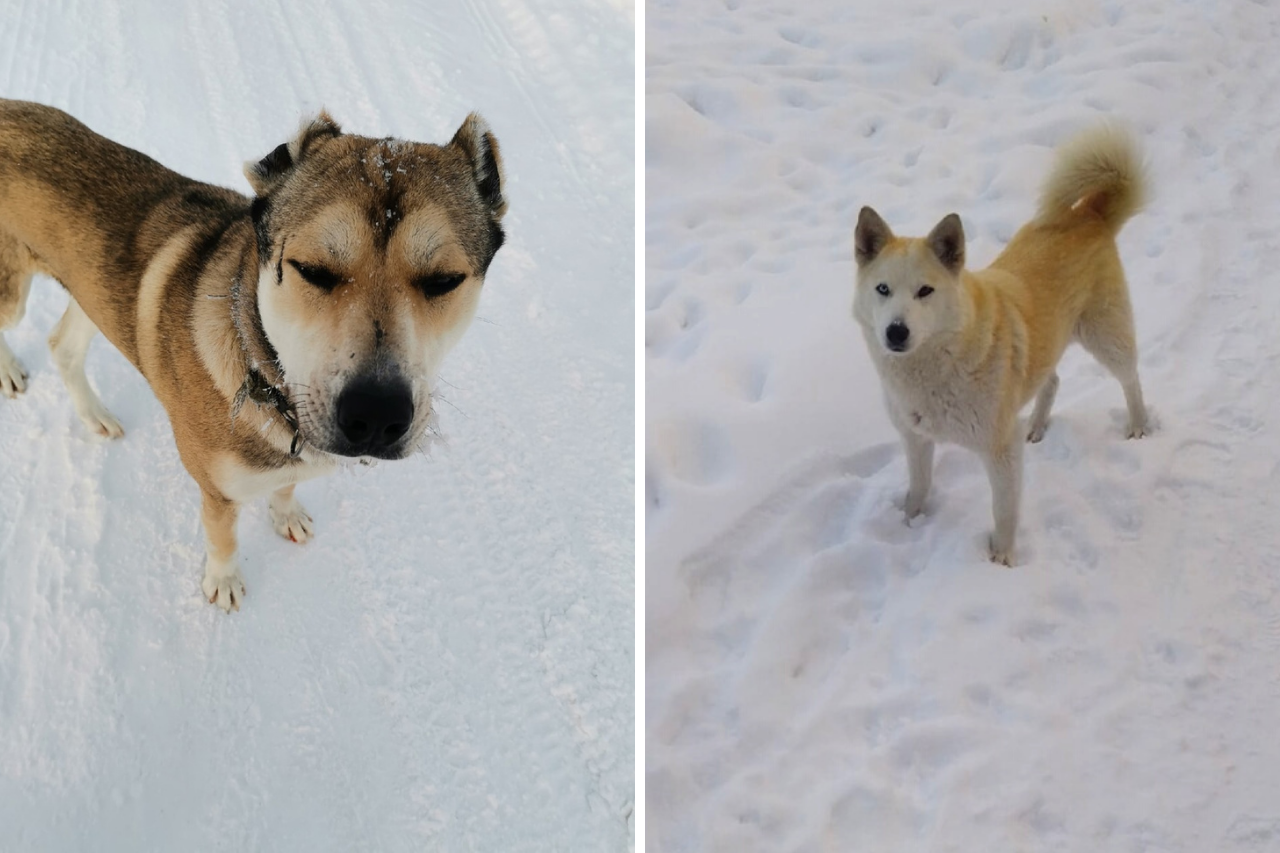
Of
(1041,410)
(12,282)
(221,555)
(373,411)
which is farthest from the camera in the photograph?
(1041,410)

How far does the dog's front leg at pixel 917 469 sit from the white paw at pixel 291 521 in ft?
6.80

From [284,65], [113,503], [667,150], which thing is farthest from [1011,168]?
[113,503]

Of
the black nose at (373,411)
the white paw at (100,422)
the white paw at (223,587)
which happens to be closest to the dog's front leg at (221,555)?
the white paw at (223,587)

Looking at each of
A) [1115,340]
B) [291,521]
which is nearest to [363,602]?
[291,521]

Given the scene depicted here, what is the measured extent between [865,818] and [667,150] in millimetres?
3464

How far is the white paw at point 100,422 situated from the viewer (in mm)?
3117

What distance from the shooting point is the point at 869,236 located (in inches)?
113

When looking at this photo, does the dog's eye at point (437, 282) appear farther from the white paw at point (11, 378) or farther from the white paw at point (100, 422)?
the white paw at point (11, 378)

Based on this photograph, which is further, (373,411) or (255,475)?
(255,475)

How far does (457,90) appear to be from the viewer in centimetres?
437

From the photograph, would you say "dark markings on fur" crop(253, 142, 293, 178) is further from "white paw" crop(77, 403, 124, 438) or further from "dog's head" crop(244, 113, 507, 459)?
"white paw" crop(77, 403, 124, 438)

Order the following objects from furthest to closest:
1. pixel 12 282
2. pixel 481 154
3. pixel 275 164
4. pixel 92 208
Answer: pixel 12 282 → pixel 92 208 → pixel 481 154 → pixel 275 164

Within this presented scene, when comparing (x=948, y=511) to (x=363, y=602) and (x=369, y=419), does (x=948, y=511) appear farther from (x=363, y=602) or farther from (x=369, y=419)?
(x=369, y=419)

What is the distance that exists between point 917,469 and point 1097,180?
1.19m
